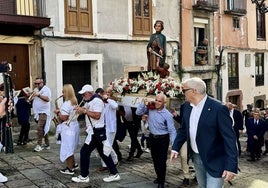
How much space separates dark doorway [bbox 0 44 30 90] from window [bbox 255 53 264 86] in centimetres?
1526

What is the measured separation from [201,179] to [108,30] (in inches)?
396

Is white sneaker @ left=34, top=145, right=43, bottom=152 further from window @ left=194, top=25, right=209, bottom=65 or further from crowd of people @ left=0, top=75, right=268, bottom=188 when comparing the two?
window @ left=194, top=25, right=209, bottom=65

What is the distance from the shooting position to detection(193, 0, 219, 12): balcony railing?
17800 mm

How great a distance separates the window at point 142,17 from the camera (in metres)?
14.9

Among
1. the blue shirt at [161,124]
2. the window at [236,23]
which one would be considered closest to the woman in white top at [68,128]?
the blue shirt at [161,124]

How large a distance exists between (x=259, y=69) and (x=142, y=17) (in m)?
11.2

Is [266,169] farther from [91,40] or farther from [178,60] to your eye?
[178,60]

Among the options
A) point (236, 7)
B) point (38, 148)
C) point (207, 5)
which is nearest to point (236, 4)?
point (236, 7)

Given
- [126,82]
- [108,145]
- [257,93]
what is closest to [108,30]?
[126,82]

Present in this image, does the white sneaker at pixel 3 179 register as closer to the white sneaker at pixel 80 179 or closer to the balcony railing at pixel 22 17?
the white sneaker at pixel 80 179

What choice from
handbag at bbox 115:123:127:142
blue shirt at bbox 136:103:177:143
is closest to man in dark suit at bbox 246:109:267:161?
handbag at bbox 115:123:127:142

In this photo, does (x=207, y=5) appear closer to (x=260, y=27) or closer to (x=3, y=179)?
(x=260, y=27)

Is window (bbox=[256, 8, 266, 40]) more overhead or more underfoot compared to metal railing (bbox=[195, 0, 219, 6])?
more underfoot

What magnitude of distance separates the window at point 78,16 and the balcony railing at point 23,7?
96 cm
